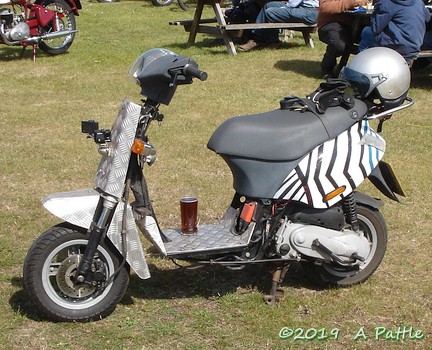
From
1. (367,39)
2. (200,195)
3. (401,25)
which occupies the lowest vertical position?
(200,195)

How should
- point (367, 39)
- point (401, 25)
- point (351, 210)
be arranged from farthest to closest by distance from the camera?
point (367, 39) < point (401, 25) < point (351, 210)

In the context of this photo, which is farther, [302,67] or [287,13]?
[287,13]

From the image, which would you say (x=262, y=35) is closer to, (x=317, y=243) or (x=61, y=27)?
(x=61, y=27)

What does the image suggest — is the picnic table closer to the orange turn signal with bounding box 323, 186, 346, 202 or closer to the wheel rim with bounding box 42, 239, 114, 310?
the orange turn signal with bounding box 323, 186, 346, 202

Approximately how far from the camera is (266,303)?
163 inches

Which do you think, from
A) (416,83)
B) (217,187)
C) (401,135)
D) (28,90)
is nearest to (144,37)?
(28,90)

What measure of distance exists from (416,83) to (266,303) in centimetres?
647

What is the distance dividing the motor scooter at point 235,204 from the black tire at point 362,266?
0.04 ft

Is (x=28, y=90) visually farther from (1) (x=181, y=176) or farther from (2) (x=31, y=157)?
(1) (x=181, y=176)

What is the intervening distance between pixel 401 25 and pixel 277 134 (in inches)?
207

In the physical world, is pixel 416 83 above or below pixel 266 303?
below

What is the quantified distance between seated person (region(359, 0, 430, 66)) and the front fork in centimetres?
567

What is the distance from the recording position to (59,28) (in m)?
11.8

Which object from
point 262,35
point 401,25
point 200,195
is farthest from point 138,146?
point 262,35
